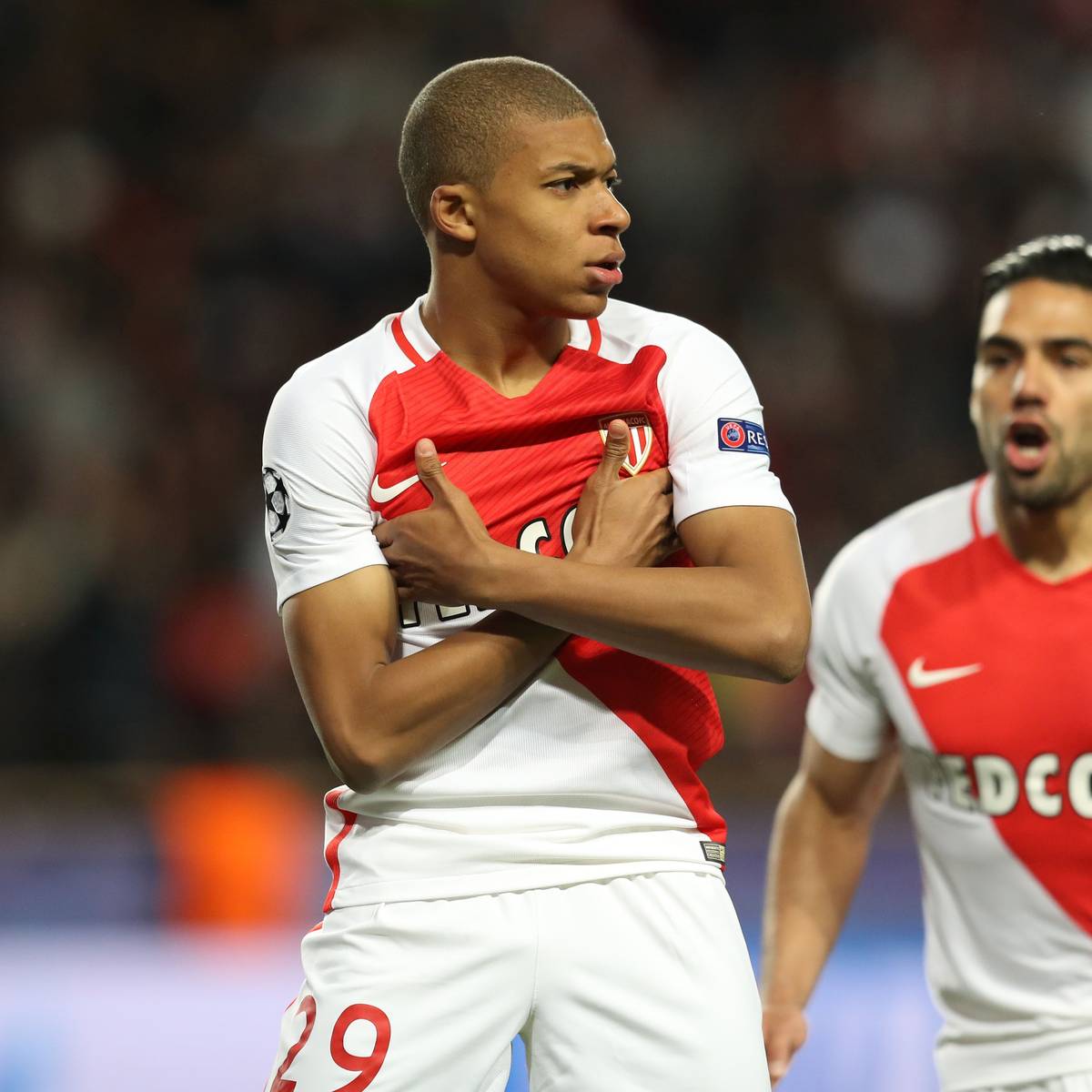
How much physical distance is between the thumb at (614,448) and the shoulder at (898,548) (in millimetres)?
965

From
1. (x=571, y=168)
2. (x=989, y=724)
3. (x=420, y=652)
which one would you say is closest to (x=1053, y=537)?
(x=989, y=724)

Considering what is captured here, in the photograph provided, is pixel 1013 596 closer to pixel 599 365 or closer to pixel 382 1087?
pixel 599 365

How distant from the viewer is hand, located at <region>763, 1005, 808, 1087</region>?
10.3 feet

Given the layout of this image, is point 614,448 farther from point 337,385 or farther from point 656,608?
point 337,385

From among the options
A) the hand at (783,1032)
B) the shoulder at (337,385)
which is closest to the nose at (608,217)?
the shoulder at (337,385)

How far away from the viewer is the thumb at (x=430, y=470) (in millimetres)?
2531

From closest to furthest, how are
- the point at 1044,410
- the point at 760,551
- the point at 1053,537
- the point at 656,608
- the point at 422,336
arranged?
the point at 656,608 < the point at 760,551 < the point at 422,336 < the point at 1044,410 < the point at 1053,537

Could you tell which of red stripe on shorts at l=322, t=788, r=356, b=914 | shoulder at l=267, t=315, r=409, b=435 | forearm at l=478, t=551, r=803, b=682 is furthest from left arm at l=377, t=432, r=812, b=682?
red stripe on shorts at l=322, t=788, r=356, b=914

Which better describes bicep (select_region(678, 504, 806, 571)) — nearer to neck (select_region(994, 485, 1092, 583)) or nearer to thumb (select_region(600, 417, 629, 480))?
thumb (select_region(600, 417, 629, 480))

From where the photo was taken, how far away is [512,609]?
244cm

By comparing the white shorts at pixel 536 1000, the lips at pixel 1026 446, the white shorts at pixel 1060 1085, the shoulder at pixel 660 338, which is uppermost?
the shoulder at pixel 660 338

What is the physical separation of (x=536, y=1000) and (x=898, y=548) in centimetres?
134

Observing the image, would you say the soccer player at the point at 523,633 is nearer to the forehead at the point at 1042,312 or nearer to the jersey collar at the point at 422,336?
the jersey collar at the point at 422,336

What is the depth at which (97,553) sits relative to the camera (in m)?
7.79
